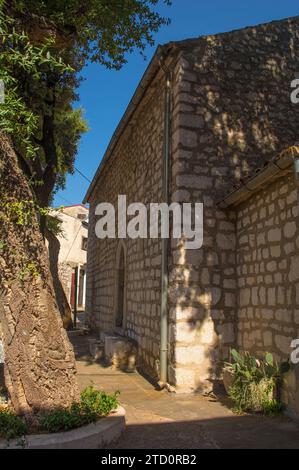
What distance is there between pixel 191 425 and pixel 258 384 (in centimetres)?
93

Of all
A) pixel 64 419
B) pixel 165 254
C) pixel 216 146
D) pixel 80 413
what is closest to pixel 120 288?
pixel 165 254

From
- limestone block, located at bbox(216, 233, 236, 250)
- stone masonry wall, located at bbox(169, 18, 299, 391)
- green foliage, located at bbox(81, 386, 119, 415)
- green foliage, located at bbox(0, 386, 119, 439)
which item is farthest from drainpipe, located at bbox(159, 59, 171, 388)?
green foliage, located at bbox(0, 386, 119, 439)

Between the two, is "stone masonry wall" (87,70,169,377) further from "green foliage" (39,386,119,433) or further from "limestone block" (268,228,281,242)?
"green foliage" (39,386,119,433)

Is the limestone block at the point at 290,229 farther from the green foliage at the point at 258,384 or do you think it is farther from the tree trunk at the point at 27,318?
the tree trunk at the point at 27,318

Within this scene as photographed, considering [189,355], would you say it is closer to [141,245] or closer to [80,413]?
[80,413]

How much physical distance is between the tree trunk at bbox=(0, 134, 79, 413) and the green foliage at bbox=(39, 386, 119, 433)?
0.15 m

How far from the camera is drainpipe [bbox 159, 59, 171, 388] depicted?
20.0 ft

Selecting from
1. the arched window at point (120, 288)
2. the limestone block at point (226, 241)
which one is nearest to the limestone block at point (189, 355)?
the limestone block at point (226, 241)

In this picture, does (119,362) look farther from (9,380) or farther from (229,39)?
(229,39)

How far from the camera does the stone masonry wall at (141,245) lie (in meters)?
7.04

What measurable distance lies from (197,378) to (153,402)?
0.74m

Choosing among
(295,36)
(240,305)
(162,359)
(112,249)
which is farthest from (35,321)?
(112,249)

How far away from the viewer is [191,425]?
14.4 feet

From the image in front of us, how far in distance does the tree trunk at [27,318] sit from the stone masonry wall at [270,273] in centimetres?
237
